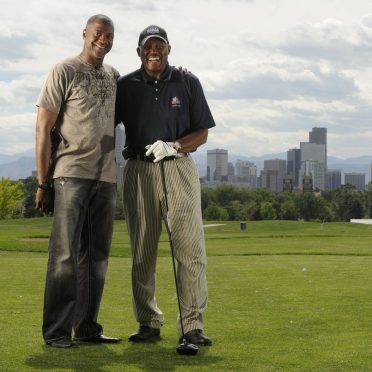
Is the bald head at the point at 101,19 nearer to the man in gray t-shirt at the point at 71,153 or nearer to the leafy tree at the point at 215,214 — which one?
the man in gray t-shirt at the point at 71,153

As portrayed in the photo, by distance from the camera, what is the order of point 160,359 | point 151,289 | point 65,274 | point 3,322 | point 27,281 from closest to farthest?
point 160,359
point 65,274
point 151,289
point 3,322
point 27,281

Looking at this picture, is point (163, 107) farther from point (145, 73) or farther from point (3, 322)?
point (3, 322)

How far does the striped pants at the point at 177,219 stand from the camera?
6727 millimetres

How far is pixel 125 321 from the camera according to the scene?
26.2ft

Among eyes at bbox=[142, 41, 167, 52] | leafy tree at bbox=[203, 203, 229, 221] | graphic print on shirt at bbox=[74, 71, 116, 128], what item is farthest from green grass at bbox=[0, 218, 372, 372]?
leafy tree at bbox=[203, 203, 229, 221]

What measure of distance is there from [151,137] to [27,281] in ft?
19.2

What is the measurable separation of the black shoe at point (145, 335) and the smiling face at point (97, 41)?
2.14 metres

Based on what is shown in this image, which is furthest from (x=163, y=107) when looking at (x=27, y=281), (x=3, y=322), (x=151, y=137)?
(x=27, y=281)

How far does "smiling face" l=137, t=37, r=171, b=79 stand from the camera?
6672 millimetres

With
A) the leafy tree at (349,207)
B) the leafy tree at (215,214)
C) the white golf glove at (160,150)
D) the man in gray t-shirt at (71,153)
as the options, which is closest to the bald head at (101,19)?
the man in gray t-shirt at (71,153)

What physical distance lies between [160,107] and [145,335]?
1.81 meters

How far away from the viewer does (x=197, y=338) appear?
6.54 m

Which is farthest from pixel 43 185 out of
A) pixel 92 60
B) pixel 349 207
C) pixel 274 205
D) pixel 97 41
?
pixel 274 205

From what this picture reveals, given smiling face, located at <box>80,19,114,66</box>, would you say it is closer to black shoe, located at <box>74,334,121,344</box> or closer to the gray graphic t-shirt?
the gray graphic t-shirt
